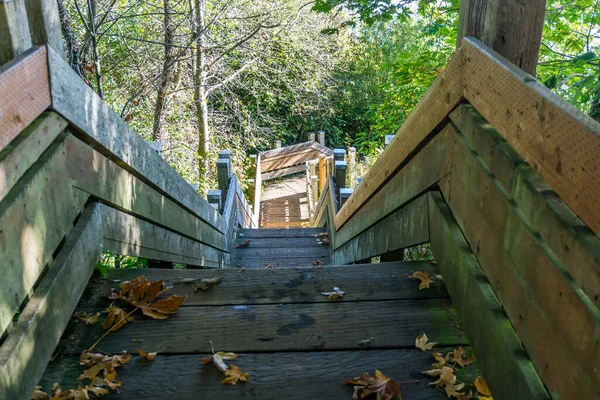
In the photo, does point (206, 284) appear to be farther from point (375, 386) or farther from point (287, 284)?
point (375, 386)

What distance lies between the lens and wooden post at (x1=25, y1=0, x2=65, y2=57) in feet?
5.59

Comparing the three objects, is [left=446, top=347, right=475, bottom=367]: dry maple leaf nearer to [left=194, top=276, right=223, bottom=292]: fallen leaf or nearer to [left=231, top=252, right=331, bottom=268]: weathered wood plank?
[left=194, top=276, right=223, bottom=292]: fallen leaf

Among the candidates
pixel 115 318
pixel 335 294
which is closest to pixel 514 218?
pixel 335 294

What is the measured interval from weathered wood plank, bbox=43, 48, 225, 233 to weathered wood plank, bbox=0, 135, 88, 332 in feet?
0.49

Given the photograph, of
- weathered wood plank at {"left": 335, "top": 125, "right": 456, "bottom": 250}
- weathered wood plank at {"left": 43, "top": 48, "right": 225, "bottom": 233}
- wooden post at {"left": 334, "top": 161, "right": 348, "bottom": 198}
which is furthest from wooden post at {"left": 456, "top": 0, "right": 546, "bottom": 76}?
wooden post at {"left": 334, "top": 161, "right": 348, "bottom": 198}

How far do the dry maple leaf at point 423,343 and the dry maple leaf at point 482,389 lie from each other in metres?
0.21

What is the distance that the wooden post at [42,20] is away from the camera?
170cm

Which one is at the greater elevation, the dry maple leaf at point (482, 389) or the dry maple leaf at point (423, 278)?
the dry maple leaf at point (423, 278)

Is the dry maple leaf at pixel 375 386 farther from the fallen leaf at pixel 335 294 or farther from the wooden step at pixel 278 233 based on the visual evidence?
the wooden step at pixel 278 233

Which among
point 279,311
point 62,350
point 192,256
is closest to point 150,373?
point 62,350

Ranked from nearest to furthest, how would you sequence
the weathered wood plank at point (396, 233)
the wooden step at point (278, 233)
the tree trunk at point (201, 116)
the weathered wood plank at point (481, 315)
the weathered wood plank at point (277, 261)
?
the weathered wood plank at point (481, 315) → the weathered wood plank at point (396, 233) → the weathered wood plank at point (277, 261) → the wooden step at point (278, 233) → the tree trunk at point (201, 116)

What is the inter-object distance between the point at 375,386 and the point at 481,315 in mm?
407

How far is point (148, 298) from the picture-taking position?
209 centimetres

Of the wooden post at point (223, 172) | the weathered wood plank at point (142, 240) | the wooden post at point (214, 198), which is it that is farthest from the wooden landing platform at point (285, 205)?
the weathered wood plank at point (142, 240)
